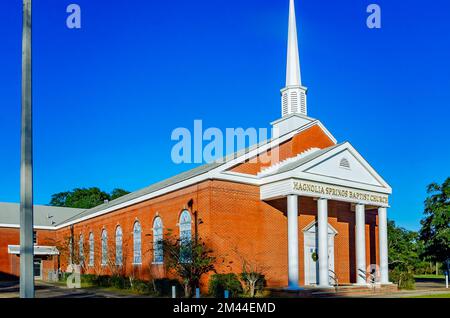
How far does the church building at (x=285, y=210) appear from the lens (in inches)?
1107

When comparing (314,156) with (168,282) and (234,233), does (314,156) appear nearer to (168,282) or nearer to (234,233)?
(234,233)

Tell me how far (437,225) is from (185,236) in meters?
22.2

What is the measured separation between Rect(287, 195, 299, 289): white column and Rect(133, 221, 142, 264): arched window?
12.6 m

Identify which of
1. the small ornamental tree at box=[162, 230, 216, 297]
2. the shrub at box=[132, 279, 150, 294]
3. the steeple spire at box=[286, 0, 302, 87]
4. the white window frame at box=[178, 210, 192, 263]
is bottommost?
the shrub at box=[132, 279, 150, 294]

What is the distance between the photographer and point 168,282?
90.9ft

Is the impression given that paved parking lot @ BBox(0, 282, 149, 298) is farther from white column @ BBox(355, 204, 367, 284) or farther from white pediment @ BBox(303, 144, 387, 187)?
white column @ BBox(355, 204, 367, 284)

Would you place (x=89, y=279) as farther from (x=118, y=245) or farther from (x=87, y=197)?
(x=87, y=197)

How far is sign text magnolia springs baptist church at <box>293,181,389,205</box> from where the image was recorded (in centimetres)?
2838

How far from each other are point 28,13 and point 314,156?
22163 mm

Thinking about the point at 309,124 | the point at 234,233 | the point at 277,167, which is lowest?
the point at 234,233

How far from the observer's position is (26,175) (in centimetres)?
892

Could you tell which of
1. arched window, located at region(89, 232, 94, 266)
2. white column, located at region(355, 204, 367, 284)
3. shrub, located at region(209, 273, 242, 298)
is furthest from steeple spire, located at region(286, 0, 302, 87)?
arched window, located at region(89, 232, 94, 266)
